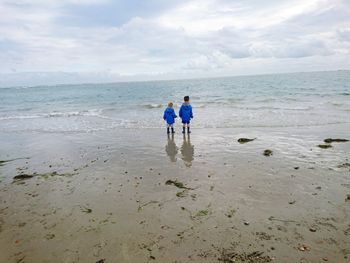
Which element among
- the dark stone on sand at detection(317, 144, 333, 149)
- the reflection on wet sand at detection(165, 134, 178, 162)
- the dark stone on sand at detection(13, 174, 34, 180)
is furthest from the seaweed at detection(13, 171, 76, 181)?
the dark stone on sand at detection(317, 144, 333, 149)

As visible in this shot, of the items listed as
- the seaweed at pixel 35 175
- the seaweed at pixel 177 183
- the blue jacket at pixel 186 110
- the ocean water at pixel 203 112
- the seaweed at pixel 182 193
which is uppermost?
the blue jacket at pixel 186 110

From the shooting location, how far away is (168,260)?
187 inches

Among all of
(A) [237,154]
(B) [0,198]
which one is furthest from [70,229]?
(A) [237,154]

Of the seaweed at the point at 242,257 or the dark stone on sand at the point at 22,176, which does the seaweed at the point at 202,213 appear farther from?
the dark stone on sand at the point at 22,176

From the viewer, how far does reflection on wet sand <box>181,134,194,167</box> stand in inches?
403

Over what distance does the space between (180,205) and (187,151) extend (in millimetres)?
5156

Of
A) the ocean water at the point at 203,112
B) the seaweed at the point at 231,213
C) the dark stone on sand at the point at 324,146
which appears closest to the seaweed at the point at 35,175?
the seaweed at the point at 231,213

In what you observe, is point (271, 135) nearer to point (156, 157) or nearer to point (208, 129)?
point (208, 129)

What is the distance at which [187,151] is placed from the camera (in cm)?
1171

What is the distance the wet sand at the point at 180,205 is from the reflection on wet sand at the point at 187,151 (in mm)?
76

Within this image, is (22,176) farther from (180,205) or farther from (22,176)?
(180,205)

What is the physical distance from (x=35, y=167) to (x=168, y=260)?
7659mm

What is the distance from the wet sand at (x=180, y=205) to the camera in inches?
198

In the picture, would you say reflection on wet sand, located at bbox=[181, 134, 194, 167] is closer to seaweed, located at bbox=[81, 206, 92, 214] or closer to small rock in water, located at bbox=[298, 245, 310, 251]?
seaweed, located at bbox=[81, 206, 92, 214]
